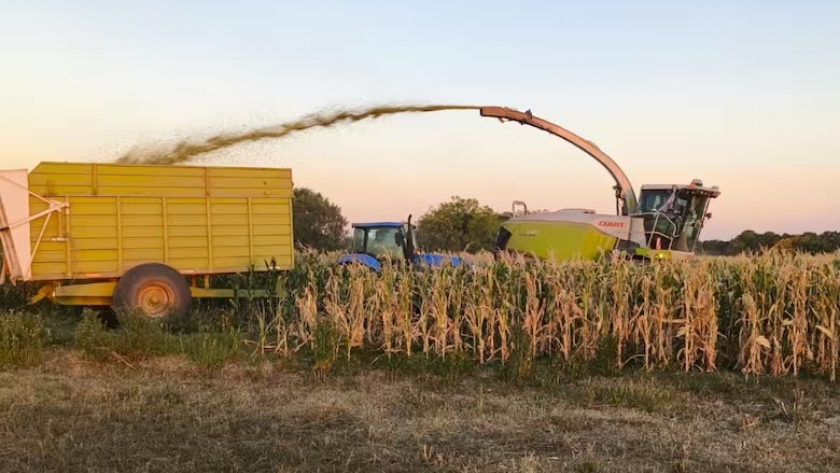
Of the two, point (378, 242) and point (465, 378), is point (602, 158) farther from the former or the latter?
point (465, 378)

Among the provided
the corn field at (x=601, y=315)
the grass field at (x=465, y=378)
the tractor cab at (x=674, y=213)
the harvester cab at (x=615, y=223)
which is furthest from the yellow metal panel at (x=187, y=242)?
the tractor cab at (x=674, y=213)

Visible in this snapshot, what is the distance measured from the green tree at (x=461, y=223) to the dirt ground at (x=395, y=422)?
83.9 feet

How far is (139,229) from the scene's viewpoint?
Answer: 11039 mm

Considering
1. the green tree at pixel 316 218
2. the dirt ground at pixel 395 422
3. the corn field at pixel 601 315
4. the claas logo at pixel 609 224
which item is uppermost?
the green tree at pixel 316 218

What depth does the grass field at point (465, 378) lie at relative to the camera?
17.0 ft

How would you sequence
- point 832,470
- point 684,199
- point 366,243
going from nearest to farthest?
point 832,470, point 366,243, point 684,199

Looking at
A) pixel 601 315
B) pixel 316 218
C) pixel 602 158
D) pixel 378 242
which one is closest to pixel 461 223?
pixel 316 218

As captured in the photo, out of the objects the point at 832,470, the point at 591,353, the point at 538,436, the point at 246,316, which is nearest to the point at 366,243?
the point at 246,316

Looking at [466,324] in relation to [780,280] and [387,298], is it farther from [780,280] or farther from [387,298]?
[780,280]

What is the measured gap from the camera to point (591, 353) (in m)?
8.44

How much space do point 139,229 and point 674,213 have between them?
10.6m

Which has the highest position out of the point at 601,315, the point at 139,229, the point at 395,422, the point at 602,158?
the point at 602,158

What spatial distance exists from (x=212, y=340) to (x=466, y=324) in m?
3.03

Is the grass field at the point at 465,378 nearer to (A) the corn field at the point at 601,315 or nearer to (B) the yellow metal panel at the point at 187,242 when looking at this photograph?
(A) the corn field at the point at 601,315
